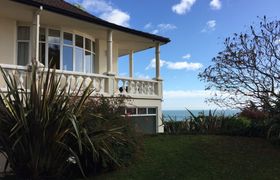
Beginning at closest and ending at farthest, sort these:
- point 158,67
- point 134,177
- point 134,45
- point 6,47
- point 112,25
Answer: point 134,177 < point 6,47 < point 112,25 < point 158,67 < point 134,45

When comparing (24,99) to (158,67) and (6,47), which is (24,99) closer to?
(6,47)

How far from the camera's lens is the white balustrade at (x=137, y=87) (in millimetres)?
17484

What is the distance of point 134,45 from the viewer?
21547 mm

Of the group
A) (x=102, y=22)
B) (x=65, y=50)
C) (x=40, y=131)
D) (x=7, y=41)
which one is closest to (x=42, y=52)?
(x=65, y=50)

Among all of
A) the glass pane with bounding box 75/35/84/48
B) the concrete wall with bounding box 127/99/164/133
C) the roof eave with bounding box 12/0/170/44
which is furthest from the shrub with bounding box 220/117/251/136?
the glass pane with bounding box 75/35/84/48

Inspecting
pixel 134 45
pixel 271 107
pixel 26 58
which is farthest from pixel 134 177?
pixel 134 45

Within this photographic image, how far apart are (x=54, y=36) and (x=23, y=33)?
1294 mm

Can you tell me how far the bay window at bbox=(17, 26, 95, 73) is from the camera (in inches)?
637

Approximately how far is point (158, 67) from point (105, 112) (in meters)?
9.65

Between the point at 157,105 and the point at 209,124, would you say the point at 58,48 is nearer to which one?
the point at 157,105

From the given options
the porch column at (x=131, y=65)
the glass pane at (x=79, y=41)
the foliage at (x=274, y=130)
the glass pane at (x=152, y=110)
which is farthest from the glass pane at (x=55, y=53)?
the foliage at (x=274, y=130)

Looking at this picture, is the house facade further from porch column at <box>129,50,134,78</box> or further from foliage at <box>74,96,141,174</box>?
foliage at <box>74,96,141,174</box>

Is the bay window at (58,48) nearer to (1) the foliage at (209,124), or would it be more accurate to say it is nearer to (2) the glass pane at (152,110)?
(2) the glass pane at (152,110)

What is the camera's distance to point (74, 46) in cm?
1744
